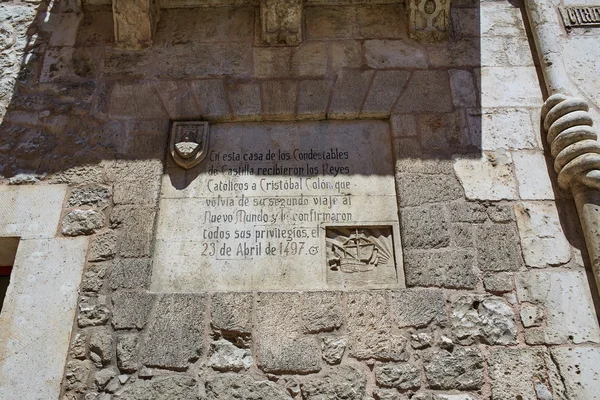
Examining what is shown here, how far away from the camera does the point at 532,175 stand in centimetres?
322

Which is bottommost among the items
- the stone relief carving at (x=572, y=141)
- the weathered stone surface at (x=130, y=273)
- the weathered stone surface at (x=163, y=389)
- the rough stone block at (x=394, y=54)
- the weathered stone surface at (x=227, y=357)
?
the weathered stone surface at (x=163, y=389)

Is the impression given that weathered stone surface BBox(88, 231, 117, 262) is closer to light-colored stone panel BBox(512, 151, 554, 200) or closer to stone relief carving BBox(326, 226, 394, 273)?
stone relief carving BBox(326, 226, 394, 273)

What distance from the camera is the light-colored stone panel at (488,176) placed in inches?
124

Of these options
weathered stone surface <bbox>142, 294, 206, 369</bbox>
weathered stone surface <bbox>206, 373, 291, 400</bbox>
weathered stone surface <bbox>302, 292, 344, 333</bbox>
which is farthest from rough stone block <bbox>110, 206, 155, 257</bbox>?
weathered stone surface <bbox>302, 292, 344, 333</bbox>

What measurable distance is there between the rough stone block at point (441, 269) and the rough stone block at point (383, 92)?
3.43ft

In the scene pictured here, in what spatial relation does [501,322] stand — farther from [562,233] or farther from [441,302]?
[562,233]

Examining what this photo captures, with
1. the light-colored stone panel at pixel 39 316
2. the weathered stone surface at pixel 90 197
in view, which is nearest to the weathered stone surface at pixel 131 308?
the light-colored stone panel at pixel 39 316

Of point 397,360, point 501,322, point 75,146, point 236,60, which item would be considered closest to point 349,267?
point 397,360

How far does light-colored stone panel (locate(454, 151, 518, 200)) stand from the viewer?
3.16 m

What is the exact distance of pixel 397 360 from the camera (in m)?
2.71

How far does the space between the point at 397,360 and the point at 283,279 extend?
2.56 ft

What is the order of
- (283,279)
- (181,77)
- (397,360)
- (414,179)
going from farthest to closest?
(181,77), (414,179), (283,279), (397,360)

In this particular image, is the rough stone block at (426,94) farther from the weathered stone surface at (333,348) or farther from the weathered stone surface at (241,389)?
the weathered stone surface at (241,389)

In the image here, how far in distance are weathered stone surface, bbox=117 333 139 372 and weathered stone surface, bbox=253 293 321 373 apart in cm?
64
